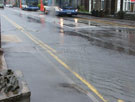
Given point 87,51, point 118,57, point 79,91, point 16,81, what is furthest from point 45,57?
point 16,81

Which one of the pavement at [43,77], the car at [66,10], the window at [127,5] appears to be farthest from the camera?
the car at [66,10]

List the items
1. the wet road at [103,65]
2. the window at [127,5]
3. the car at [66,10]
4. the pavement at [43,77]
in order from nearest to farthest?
the pavement at [43,77]
the wet road at [103,65]
the window at [127,5]
the car at [66,10]

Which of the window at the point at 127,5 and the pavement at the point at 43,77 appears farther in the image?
the window at the point at 127,5

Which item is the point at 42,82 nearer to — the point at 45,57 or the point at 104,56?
the point at 45,57

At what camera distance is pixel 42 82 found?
20.8 ft

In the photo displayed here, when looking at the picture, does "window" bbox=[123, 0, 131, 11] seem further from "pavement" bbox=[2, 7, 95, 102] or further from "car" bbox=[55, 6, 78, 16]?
"pavement" bbox=[2, 7, 95, 102]

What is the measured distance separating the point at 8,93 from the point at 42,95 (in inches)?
63.4

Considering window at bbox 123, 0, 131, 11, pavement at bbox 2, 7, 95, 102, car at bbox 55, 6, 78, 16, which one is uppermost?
window at bbox 123, 0, 131, 11

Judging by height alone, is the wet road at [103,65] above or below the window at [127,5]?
below

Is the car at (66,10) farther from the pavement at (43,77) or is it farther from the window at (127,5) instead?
the pavement at (43,77)

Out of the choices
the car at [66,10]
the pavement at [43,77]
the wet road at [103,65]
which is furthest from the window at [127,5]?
the pavement at [43,77]

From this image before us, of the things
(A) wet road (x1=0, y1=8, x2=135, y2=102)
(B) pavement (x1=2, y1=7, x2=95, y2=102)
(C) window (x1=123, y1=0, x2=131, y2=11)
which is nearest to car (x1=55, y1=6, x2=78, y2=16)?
(C) window (x1=123, y1=0, x2=131, y2=11)

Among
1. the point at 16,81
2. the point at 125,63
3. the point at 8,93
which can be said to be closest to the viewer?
the point at 8,93

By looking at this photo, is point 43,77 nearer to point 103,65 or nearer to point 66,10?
point 103,65
